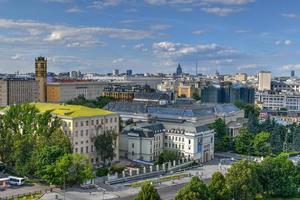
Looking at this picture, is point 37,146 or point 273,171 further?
point 37,146

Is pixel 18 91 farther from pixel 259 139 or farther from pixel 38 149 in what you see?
pixel 38 149

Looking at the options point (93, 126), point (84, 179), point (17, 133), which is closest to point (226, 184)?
point (84, 179)

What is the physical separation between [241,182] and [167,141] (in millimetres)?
33584

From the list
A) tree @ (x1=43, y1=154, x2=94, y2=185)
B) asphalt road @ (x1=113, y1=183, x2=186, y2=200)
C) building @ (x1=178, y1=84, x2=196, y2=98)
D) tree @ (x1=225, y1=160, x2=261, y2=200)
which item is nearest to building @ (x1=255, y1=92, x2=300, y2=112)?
building @ (x1=178, y1=84, x2=196, y2=98)

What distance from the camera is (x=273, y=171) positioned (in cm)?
5875

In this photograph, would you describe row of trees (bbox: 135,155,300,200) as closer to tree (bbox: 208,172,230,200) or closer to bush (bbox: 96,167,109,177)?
tree (bbox: 208,172,230,200)

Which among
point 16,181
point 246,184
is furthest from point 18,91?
point 246,184

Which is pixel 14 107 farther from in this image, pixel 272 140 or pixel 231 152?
pixel 272 140

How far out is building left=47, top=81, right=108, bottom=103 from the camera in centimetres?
15650

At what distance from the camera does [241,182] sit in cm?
5066

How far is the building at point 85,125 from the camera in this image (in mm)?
69750

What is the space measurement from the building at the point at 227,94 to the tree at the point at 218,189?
125298mm

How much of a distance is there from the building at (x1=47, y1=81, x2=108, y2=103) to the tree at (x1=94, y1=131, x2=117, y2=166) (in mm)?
86548

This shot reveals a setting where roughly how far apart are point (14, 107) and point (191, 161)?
3039cm
